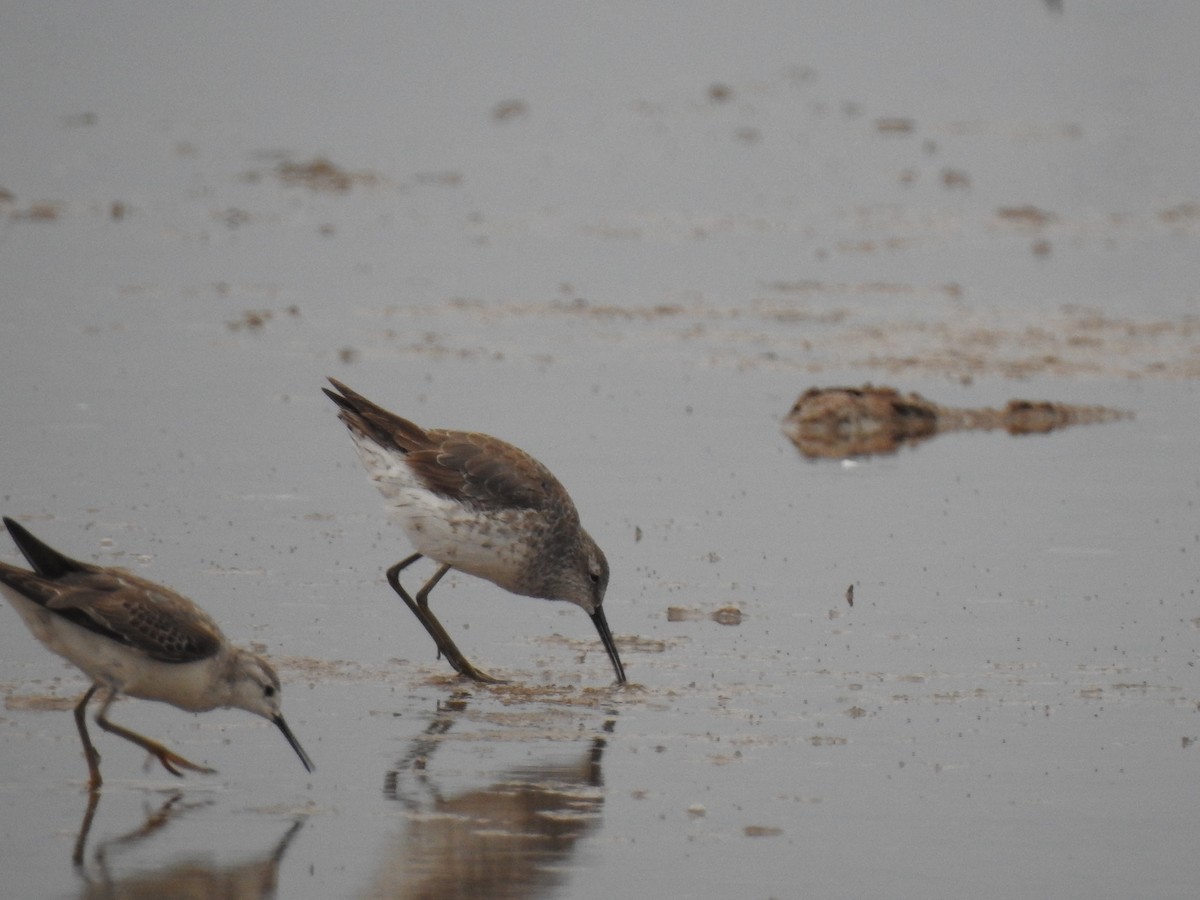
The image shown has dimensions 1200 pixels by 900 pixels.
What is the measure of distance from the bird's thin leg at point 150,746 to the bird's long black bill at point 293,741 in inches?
12.9

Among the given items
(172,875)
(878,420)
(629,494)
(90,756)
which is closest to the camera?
(172,875)

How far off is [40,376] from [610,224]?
10.7 m

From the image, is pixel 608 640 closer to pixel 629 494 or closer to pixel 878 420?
pixel 629 494

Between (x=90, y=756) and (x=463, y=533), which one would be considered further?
(x=463, y=533)

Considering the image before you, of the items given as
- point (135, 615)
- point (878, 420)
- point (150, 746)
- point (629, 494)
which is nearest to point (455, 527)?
point (135, 615)

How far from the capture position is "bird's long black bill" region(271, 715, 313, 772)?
28.3 feet

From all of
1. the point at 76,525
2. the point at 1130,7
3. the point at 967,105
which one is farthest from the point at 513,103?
the point at 1130,7

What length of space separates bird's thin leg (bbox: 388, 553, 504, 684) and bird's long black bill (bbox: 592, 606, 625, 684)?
1.82 feet

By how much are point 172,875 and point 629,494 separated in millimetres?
6789

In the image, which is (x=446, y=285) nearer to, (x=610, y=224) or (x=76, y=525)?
(x=610, y=224)

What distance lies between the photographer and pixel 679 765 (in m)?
9.10

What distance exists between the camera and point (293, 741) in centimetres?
866

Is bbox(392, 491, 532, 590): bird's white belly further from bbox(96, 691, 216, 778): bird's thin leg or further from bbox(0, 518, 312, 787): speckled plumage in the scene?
bbox(96, 691, 216, 778): bird's thin leg

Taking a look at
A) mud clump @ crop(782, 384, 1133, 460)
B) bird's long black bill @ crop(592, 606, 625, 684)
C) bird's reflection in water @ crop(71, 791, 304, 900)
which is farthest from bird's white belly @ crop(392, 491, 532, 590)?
mud clump @ crop(782, 384, 1133, 460)
